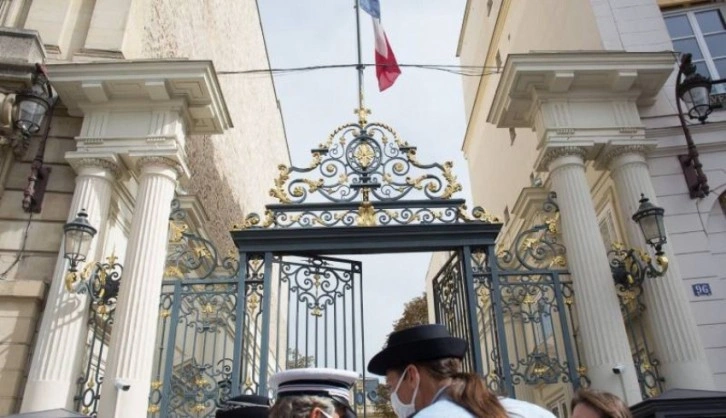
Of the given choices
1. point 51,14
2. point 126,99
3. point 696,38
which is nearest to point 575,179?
point 696,38

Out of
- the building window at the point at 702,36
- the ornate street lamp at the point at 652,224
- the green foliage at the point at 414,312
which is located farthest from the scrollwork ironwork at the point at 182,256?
the green foliage at the point at 414,312

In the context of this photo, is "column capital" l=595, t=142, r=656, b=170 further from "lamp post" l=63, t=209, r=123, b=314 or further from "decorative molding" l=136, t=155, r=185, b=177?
"lamp post" l=63, t=209, r=123, b=314

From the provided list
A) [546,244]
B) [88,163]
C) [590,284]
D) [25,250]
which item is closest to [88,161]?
[88,163]

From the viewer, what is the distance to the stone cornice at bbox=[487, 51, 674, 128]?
923 cm

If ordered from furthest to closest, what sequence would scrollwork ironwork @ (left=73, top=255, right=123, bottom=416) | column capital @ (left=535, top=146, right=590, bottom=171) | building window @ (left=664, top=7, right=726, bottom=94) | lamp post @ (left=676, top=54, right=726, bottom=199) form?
building window @ (left=664, top=7, right=726, bottom=94), column capital @ (left=535, top=146, right=590, bottom=171), lamp post @ (left=676, top=54, right=726, bottom=199), scrollwork ironwork @ (left=73, top=255, right=123, bottom=416)

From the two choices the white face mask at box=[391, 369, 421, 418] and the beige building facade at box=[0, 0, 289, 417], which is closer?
the white face mask at box=[391, 369, 421, 418]

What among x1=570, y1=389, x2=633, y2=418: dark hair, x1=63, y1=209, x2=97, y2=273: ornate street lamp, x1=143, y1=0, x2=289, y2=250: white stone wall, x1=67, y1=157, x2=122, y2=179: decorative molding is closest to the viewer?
x1=570, y1=389, x2=633, y2=418: dark hair

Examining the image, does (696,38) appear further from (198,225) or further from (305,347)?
(198,225)

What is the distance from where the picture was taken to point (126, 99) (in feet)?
30.2

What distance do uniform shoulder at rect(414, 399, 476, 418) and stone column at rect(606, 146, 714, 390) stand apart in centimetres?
651

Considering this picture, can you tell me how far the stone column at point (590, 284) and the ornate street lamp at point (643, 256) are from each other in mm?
295

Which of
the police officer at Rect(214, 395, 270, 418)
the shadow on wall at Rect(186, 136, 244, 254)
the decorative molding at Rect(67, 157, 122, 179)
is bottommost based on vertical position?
the police officer at Rect(214, 395, 270, 418)

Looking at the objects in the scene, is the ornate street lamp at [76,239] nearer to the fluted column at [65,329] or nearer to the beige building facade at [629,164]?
the fluted column at [65,329]

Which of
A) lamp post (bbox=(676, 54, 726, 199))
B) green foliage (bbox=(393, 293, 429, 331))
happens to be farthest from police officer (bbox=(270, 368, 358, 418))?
green foliage (bbox=(393, 293, 429, 331))
